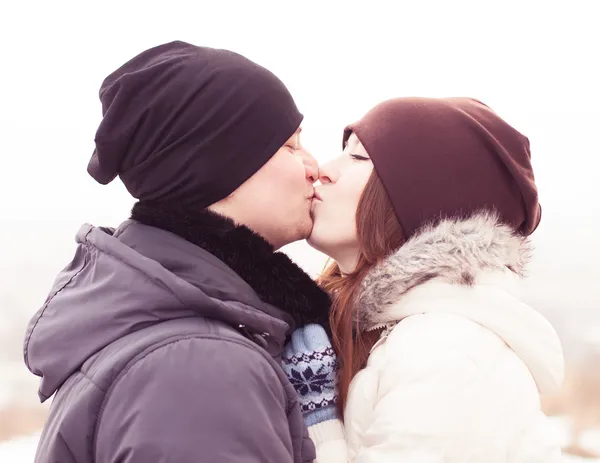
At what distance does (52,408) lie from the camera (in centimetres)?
97

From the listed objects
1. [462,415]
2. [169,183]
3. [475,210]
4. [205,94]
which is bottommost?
[462,415]

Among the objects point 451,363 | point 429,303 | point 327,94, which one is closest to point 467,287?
point 429,303

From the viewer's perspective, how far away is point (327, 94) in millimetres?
2229

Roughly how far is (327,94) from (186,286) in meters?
1.48

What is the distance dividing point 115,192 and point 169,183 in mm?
1197

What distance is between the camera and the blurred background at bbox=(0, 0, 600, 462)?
82.7 inches

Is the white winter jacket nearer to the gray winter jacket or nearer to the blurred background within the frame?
the gray winter jacket

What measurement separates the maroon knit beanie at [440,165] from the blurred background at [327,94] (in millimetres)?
892

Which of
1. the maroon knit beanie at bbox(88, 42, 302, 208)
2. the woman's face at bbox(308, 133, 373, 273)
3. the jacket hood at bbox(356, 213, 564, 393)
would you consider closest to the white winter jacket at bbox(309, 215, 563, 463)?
the jacket hood at bbox(356, 213, 564, 393)

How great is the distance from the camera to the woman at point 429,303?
1.04 metres

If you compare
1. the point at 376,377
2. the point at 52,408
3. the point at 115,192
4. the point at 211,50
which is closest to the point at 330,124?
the point at 115,192

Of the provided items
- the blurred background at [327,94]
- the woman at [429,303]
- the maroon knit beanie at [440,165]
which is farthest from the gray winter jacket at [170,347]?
the blurred background at [327,94]

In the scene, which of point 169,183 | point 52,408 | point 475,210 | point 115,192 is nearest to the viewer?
point 52,408

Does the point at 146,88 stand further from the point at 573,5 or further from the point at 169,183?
the point at 573,5
